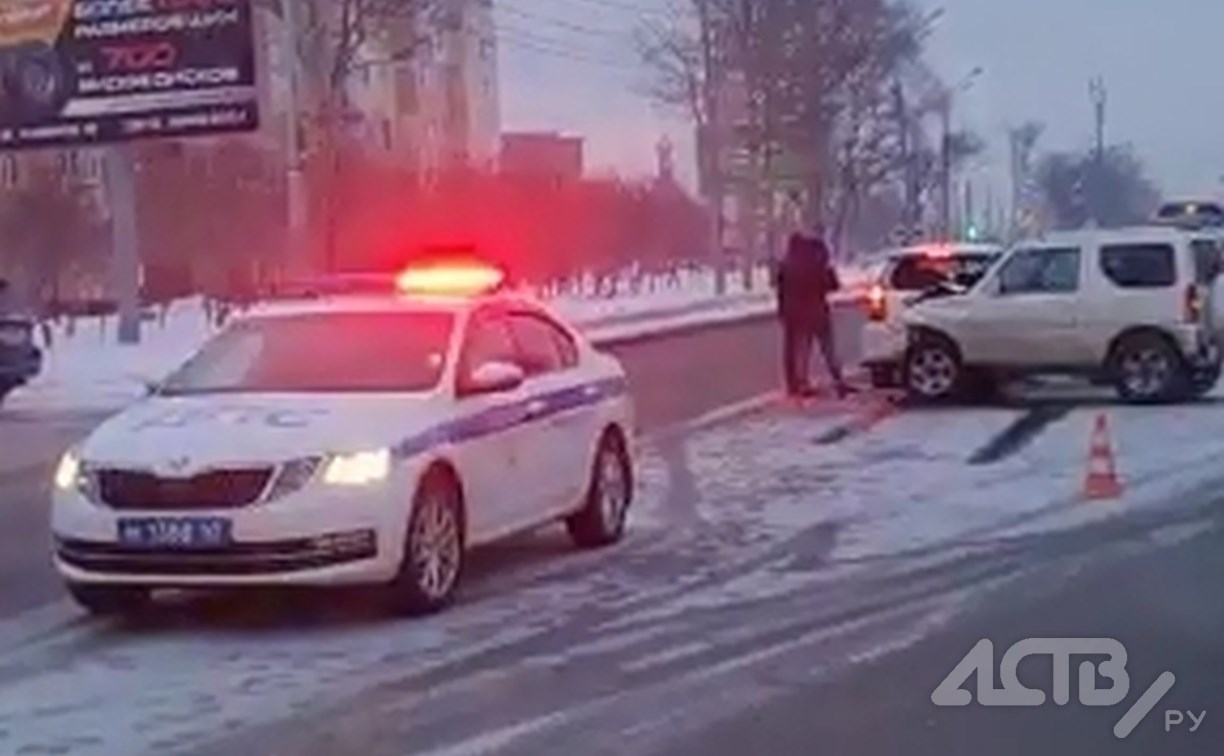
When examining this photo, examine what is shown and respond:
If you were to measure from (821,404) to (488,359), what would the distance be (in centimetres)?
1230

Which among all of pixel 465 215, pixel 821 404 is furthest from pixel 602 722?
pixel 465 215

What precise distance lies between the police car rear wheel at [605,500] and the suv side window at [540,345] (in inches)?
21.9

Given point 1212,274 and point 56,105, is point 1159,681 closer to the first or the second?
point 1212,274

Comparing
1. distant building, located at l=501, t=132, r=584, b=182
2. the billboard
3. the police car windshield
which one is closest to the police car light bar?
the police car windshield

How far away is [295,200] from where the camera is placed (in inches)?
1839

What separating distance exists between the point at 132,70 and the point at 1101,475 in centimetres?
2553

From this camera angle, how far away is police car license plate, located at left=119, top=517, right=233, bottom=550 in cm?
1098

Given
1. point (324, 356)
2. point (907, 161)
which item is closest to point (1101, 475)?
point (324, 356)

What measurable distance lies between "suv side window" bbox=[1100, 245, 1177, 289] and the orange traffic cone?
262 inches

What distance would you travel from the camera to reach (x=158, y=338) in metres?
45.2

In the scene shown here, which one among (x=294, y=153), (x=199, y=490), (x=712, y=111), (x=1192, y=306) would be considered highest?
(x=712, y=111)

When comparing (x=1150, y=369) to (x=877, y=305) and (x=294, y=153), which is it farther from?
(x=294, y=153)

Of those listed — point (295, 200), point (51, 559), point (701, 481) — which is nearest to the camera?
point (51, 559)

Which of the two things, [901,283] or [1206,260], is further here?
[901,283]
